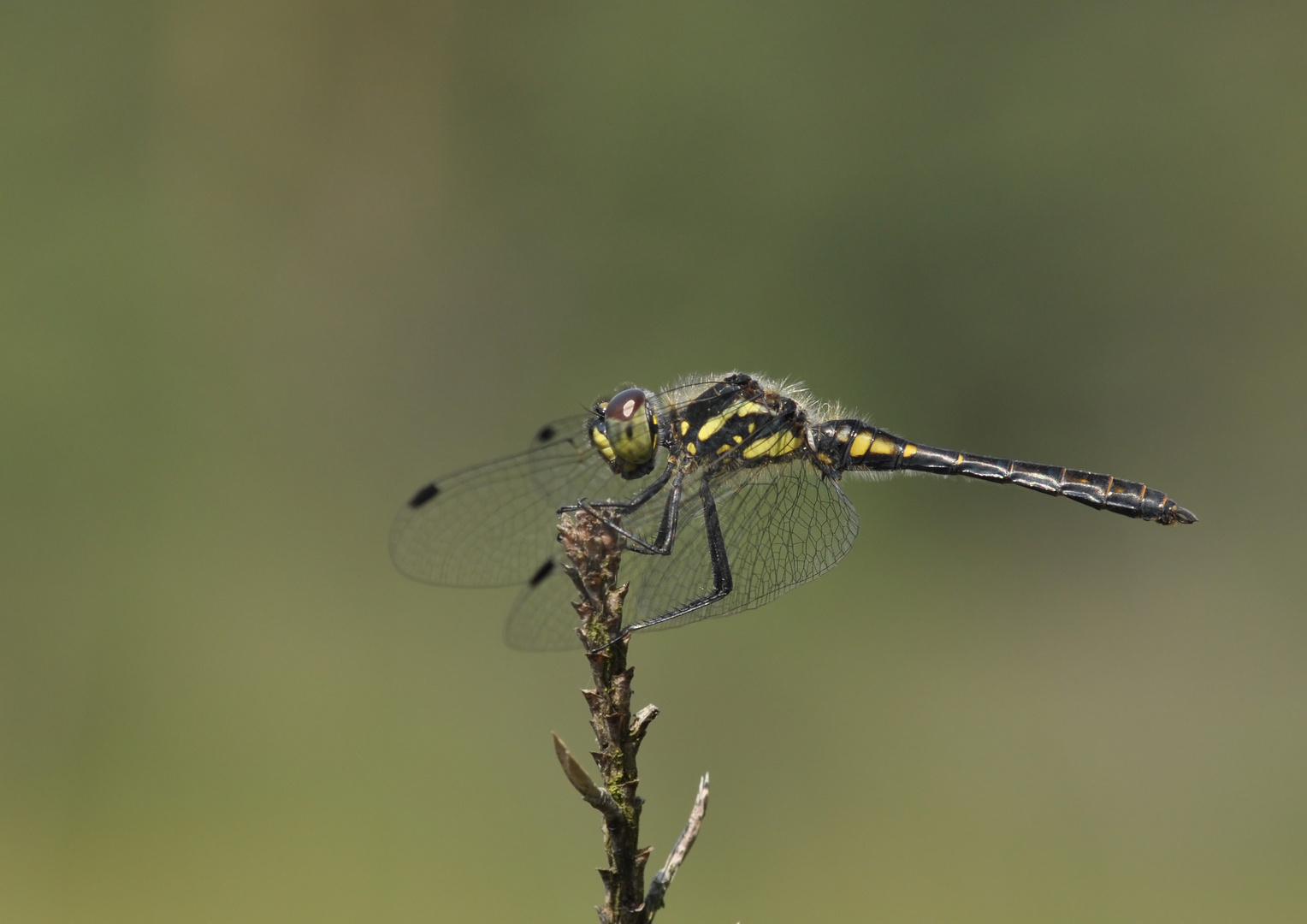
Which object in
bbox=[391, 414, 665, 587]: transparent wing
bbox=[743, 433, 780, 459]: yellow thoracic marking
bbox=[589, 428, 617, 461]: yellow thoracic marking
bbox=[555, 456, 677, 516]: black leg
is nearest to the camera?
bbox=[555, 456, 677, 516]: black leg

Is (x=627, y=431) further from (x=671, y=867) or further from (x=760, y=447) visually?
(x=671, y=867)

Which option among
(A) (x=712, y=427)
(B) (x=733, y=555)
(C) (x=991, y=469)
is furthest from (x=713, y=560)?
(C) (x=991, y=469)

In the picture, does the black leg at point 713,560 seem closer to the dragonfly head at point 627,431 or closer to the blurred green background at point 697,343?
the dragonfly head at point 627,431

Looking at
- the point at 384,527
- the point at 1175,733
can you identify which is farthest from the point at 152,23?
the point at 1175,733

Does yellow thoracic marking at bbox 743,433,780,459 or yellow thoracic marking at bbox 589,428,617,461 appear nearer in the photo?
yellow thoracic marking at bbox 589,428,617,461

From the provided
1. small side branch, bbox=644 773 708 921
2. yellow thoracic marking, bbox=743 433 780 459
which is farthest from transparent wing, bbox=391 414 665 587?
small side branch, bbox=644 773 708 921

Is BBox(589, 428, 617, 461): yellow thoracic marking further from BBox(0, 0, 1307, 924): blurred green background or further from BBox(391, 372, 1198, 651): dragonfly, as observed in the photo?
BBox(0, 0, 1307, 924): blurred green background

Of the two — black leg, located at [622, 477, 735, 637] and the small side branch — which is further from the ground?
black leg, located at [622, 477, 735, 637]

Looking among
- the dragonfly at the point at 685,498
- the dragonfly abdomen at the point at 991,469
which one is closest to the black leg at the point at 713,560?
the dragonfly at the point at 685,498
